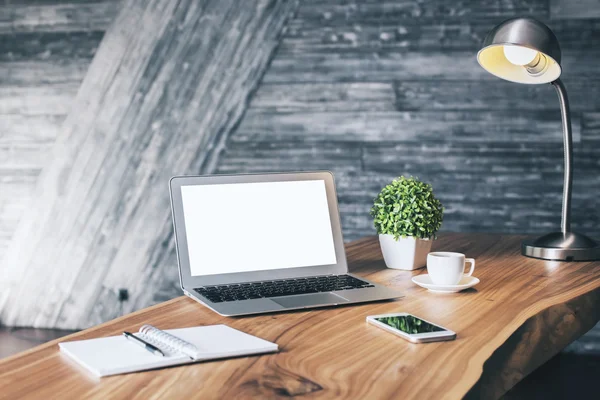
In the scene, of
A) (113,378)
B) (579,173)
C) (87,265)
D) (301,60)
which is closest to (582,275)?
(113,378)

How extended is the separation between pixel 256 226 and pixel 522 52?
897 mm

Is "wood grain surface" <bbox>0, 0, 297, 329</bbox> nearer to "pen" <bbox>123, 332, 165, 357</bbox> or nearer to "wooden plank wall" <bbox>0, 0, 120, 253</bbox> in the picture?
"wooden plank wall" <bbox>0, 0, 120, 253</bbox>

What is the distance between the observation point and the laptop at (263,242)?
4.68ft

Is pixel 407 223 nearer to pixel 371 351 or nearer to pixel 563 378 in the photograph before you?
pixel 371 351

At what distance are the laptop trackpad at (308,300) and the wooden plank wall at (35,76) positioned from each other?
9.03 ft

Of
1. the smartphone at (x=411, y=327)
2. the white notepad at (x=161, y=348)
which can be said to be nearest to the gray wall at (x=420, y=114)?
the smartphone at (x=411, y=327)

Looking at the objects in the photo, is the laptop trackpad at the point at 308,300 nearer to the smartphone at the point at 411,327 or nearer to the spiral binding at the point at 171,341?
the smartphone at the point at 411,327

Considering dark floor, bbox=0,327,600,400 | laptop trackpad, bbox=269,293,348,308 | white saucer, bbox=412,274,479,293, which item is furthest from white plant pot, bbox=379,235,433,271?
dark floor, bbox=0,327,600,400

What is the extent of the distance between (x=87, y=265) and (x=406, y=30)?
2086 millimetres

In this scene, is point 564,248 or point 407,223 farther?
point 564,248

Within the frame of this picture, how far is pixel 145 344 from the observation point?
1.04 meters

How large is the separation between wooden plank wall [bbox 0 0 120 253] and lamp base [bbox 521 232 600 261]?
267cm

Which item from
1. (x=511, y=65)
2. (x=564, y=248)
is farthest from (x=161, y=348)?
(x=511, y=65)

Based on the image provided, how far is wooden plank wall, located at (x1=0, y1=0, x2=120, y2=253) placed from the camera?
3734 millimetres
